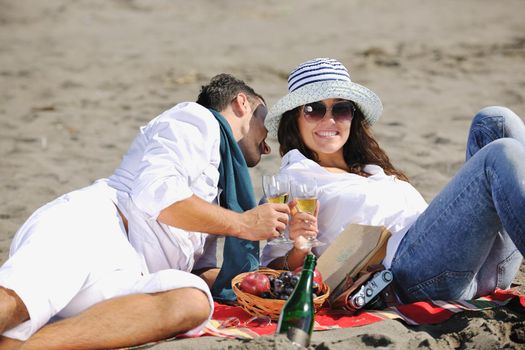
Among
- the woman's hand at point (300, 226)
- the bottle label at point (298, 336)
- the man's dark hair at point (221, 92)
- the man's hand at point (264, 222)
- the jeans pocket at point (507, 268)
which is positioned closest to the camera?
the bottle label at point (298, 336)

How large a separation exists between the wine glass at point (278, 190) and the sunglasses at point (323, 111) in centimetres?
60

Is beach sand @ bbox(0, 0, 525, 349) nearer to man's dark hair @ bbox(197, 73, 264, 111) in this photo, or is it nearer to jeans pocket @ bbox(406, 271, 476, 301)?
jeans pocket @ bbox(406, 271, 476, 301)

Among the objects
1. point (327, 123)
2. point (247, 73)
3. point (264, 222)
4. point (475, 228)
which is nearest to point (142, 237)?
point (264, 222)

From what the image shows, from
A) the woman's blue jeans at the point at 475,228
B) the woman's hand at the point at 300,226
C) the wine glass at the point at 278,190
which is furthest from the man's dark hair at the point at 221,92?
the woman's blue jeans at the point at 475,228

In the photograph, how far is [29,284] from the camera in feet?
10.7

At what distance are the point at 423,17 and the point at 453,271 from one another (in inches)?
378

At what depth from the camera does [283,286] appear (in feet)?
12.2

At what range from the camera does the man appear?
3305 mm

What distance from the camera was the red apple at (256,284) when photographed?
3752 mm

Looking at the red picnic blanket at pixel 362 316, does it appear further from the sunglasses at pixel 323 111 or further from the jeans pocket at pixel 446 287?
the sunglasses at pixel 323 111

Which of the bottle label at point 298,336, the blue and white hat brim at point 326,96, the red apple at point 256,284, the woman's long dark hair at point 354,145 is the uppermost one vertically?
the blue and white hat brim at point 326,96

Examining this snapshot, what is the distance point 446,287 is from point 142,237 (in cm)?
160

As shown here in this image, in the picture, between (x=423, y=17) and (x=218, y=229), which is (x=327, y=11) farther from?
(x=218, y=229)

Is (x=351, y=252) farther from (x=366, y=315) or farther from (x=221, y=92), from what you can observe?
(x=221, y=92)
